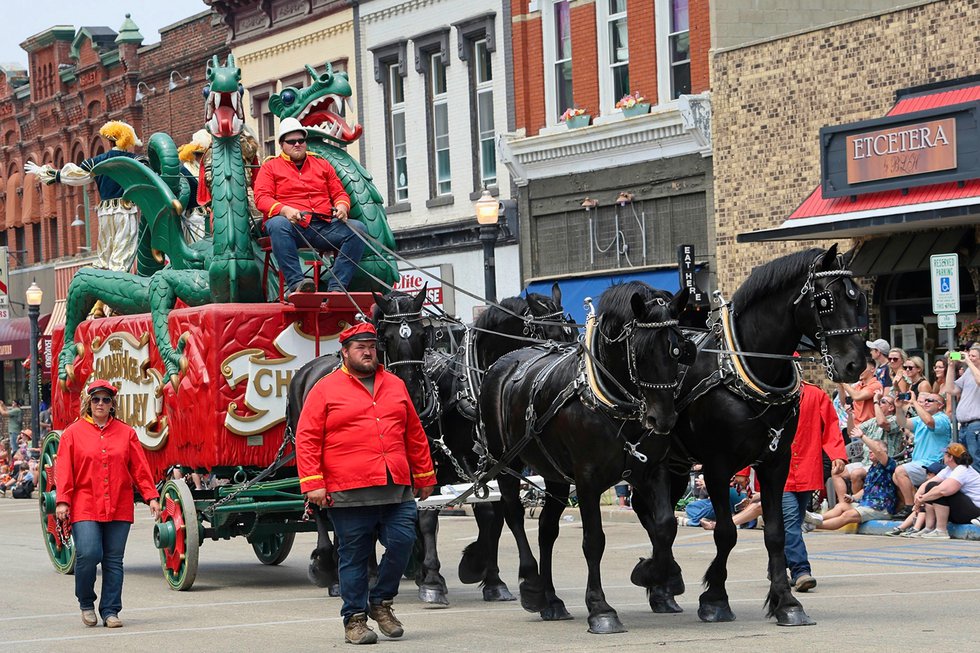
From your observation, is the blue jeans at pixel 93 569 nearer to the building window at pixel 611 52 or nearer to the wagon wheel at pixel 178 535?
the wagon wheel at pixel 178 535

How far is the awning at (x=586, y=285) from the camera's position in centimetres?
2800

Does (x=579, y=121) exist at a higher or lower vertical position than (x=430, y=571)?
higher

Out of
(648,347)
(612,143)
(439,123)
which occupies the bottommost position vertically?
(648,347)

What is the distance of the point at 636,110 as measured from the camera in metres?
28.2

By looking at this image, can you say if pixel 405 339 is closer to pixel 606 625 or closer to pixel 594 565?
pixel 594 565

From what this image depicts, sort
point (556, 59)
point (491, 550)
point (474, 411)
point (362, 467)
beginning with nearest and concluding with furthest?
point (362, 467), point (491, 550), point (474, 411), point (556, 59)

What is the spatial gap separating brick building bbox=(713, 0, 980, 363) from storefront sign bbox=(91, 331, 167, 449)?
10777mm

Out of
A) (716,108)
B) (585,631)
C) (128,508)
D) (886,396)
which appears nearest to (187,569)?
(128,508)

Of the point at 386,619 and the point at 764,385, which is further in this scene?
the point at 764,385

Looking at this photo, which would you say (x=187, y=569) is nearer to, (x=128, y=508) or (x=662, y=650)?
(x=128, y=508)

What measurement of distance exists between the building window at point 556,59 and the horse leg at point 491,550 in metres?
18.6

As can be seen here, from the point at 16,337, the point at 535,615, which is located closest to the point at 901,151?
the point at 535,615

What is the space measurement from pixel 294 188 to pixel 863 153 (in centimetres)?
1132

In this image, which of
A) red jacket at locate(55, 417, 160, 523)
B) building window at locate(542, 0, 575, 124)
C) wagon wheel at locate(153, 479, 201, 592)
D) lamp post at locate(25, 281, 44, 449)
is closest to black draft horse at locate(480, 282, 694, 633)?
red jacket at locate(55, 417, 160, 523)
